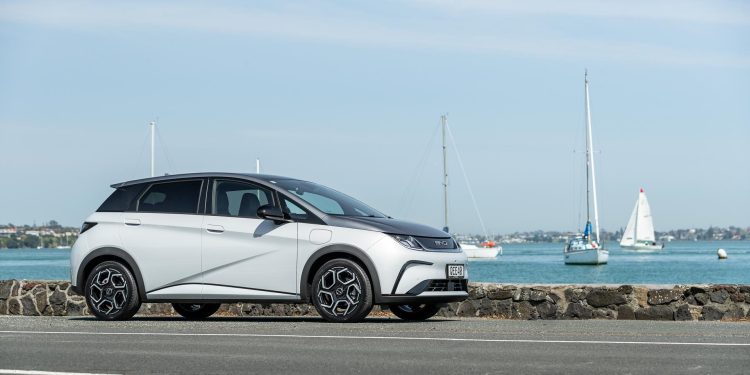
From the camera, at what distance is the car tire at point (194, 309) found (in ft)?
46.1

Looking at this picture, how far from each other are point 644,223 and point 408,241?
107 metres

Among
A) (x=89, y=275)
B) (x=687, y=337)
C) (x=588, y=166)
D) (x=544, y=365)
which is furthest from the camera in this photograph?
(x=588, y=166)

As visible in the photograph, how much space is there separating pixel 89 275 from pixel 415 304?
11.9 ft

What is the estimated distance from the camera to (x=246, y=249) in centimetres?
1247

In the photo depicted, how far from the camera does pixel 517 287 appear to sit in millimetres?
13969

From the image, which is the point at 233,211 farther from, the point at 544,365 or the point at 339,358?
the point at 544,365

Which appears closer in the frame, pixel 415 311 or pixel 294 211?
pixel 294 211

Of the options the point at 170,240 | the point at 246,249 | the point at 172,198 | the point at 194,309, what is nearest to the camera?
the point at 246,249

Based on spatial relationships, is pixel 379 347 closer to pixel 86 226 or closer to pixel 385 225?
pixel 385 225

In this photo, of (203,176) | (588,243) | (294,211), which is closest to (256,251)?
(294,211)

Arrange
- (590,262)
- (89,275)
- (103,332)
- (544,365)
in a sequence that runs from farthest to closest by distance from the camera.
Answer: (590,262)
(89,275)
(103,332)
(544,365)

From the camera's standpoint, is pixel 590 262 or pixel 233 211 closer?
pixel 233 211

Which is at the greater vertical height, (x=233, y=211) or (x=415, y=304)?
(x=233, y=211)

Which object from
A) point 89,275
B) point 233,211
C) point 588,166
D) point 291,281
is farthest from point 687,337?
point 588,166
